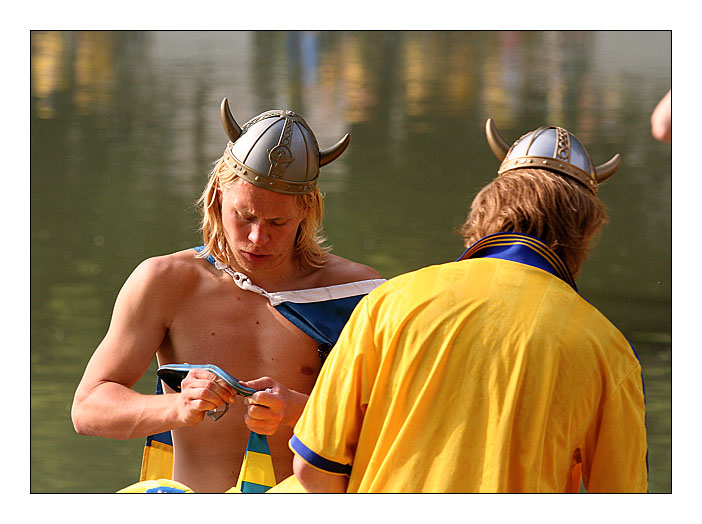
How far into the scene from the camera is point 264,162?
2.89m

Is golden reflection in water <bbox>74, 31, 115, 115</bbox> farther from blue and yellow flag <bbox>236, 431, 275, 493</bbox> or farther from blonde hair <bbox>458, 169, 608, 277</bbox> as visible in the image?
blonde hair <bbox>458, 169, 608, 277</bbox>

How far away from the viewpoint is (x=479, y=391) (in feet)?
7.04

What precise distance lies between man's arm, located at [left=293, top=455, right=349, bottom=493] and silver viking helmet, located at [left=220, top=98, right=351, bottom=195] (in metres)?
0.95

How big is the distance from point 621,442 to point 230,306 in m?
1.34

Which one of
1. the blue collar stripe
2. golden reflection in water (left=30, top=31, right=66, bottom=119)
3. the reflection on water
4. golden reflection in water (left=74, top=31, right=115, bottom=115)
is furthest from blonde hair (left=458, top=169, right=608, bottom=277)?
golden reflection in water (left=74, top=31, right=115, bottom=115)

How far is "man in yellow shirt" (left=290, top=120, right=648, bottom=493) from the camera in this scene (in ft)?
6.98

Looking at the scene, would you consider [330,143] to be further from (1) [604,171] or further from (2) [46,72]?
(1) [604,171]

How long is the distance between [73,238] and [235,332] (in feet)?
27.0

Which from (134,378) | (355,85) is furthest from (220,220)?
(355,85)

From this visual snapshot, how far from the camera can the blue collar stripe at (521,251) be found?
2.22 metres

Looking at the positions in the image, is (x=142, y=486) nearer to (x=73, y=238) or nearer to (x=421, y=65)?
(x=73, y=238)

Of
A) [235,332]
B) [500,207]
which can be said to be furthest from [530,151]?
[235,332]

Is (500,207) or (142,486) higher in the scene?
(500,207)

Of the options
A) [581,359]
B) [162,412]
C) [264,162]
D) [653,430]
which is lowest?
[653,430]
